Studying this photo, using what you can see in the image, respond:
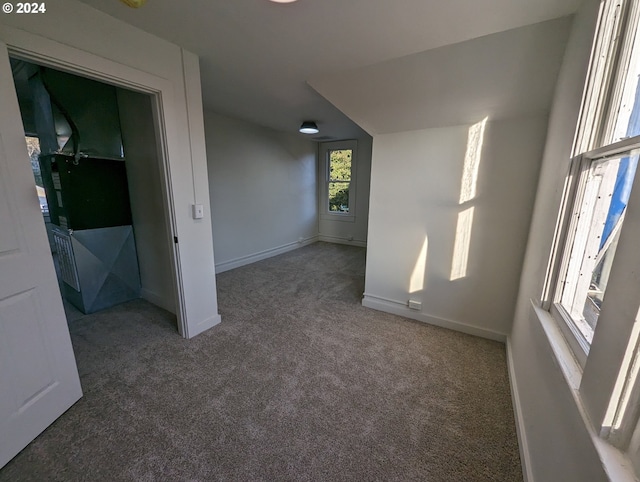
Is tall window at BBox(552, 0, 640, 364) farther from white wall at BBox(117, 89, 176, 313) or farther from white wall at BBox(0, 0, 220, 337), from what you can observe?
white wall at BBox(117, 89, 176, 313)

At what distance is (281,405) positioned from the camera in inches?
62.4

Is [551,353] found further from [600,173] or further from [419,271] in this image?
[419,271]

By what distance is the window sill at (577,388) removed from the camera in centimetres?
57

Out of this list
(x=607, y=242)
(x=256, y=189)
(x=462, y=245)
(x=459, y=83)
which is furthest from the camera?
(x=256, y=189)

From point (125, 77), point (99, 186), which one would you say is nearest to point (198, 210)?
point (125, 77)

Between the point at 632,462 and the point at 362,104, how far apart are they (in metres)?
2.46

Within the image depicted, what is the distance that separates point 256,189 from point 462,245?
3.47 metres

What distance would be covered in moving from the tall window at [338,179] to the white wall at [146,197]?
157 inches

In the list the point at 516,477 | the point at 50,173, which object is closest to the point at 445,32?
the point at 516,477

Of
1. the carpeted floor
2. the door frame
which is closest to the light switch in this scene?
the door frame

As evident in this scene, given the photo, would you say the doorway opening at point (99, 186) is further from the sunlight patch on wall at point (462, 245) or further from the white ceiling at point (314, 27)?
the sunlight patch on wall at point (462, 245)

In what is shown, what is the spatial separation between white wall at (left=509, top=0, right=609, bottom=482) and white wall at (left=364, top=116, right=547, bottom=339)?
0.22 metres

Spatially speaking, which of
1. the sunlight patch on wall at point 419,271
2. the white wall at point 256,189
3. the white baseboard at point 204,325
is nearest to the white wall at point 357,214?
the white wall at point 256,189

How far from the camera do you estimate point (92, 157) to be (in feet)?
8.48
